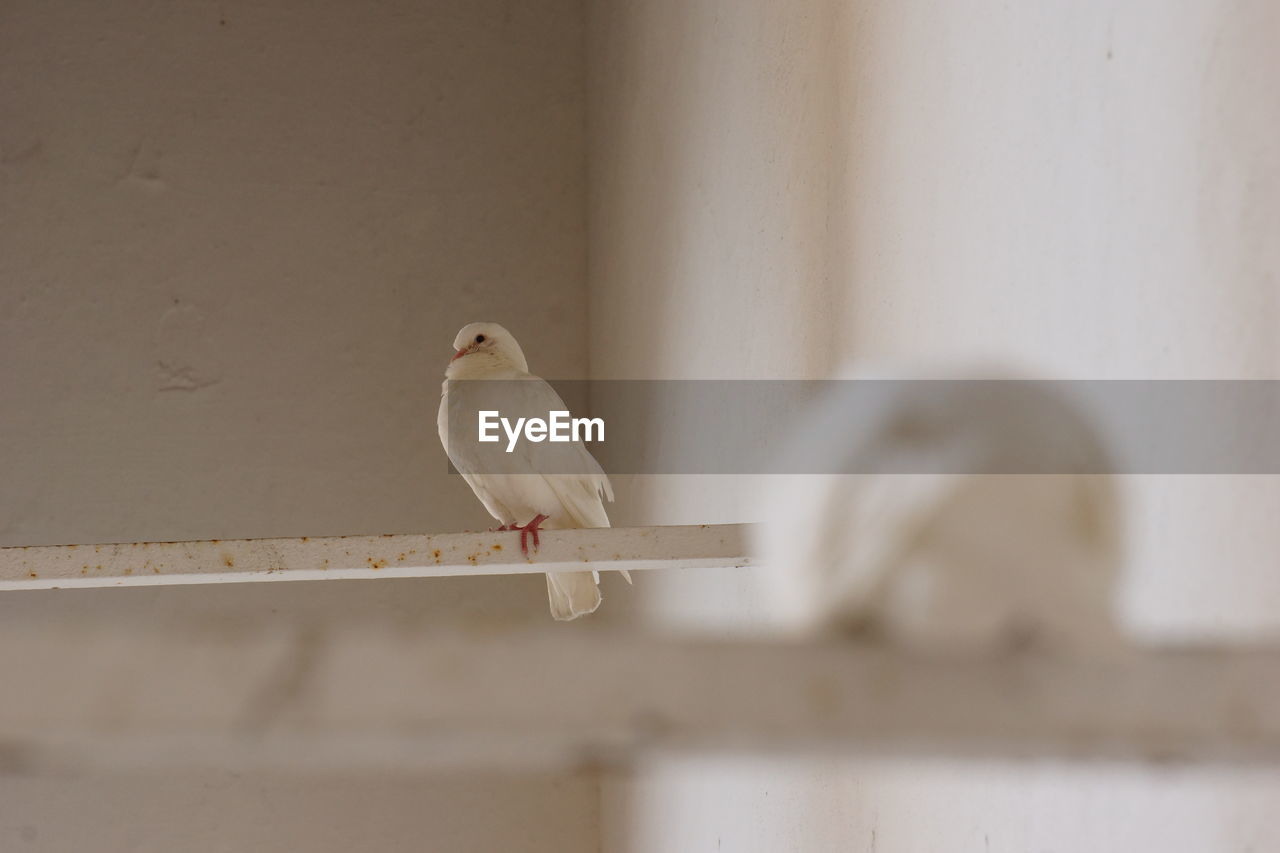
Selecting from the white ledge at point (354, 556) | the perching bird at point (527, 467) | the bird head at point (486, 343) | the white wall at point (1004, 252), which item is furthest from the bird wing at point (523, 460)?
the white ledge at point (354, 556)

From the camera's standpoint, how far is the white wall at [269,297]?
3070 mm

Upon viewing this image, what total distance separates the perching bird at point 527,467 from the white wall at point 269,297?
123cm

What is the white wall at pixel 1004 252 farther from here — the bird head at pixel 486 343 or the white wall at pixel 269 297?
the white wall at pixel 269 297

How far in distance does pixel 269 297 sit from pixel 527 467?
1639mm

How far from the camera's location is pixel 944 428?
50cm

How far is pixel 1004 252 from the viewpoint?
39.8 inches

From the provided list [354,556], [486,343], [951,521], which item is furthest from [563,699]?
[486,343]

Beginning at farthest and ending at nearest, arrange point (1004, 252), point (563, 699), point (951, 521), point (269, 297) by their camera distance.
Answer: point (269, 297) → point (1004, 252) → point (951, 521) → point (563, 699)

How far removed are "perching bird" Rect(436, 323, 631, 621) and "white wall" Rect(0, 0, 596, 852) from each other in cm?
123

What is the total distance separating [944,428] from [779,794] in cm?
128

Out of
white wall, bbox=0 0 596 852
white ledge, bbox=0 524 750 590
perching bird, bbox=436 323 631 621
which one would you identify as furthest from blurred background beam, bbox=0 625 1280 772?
white wall, bbox=0 0 596 852

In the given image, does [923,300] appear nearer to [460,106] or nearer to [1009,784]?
[1009,784]

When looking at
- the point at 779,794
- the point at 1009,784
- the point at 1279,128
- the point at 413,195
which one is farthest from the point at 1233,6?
the point at 413,195

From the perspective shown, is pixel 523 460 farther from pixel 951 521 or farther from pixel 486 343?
pixel 951 521
